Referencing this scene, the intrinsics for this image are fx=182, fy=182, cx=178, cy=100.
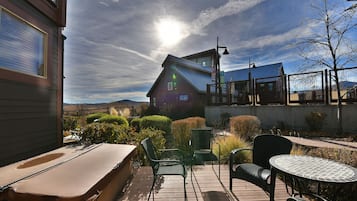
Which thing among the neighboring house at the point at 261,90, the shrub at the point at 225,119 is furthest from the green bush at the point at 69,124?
the neighboring house at the point at 261,90

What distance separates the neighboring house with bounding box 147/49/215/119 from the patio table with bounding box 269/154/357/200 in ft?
39.2

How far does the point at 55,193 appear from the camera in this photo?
1.66m

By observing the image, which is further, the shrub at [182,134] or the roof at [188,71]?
the roof at [188,71]

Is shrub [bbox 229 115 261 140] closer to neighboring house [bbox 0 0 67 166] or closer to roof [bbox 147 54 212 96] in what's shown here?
neighboring house [bbox 0 0 67 166]

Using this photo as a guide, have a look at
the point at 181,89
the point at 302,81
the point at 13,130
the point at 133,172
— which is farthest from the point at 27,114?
the point at 181,89

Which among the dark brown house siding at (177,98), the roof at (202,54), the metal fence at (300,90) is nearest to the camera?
the metal fence at (300,90)

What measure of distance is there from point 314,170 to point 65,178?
279 cm

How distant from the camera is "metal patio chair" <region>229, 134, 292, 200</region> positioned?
254 centimetres

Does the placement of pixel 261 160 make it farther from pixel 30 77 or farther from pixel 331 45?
pixel 331 45

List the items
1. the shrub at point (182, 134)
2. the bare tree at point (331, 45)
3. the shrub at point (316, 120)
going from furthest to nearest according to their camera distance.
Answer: the shrub at point (316, 120)
the bare tree at point (331, 45)
the shrub at point (182, 134)

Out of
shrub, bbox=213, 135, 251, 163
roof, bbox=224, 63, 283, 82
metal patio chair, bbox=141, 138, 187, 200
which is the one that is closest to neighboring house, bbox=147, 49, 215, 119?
roof, bbox=224, 63, 283, 82

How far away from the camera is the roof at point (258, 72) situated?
1867 cm

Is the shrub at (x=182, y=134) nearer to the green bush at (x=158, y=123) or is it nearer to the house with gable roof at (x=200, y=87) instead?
the green bush at (x=158, y=123)

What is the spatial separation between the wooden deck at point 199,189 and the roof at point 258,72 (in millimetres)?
16716
